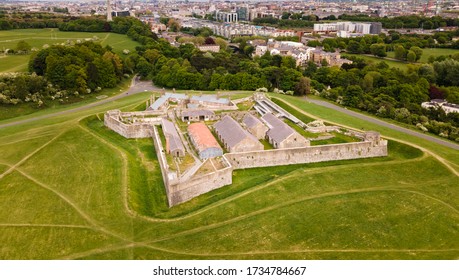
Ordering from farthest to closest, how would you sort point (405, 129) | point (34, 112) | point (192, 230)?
point (34, 112) < point (405, 129) < point (192, 230)

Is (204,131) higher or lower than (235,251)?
higher

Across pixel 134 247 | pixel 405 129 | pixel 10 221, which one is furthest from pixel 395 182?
pixel 10 221

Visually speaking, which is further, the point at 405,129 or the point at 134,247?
the point at 405,129

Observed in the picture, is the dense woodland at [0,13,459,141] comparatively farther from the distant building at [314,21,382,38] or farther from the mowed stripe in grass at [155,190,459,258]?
the distant building at [314,21,382,38]

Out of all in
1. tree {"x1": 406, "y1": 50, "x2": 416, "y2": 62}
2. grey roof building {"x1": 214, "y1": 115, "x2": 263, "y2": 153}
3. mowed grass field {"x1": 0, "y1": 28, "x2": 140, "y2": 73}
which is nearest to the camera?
grey roof building {"x1": 214, "y1": 115, "x2": 263, "y2": 153}

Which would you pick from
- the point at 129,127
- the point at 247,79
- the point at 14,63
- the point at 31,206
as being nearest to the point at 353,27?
the point at 247,79

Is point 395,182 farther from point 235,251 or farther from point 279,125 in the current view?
point 235,251

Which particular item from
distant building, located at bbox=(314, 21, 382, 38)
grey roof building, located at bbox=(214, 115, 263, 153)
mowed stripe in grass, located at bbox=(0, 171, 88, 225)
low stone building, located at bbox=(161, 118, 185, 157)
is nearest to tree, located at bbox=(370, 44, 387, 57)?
distant building, located at bbox=(314, 21, 382, 38)
